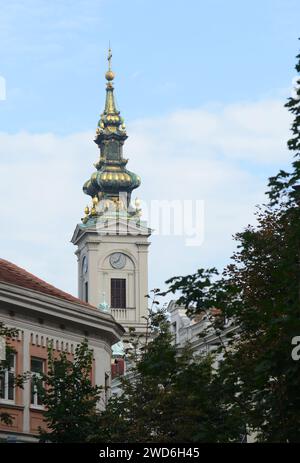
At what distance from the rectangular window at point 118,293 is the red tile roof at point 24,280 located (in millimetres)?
96211

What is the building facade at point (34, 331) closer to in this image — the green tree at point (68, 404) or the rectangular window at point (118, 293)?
the green tree at point (68, 404)

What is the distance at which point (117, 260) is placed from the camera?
481 feet

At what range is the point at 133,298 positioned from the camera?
144875mm

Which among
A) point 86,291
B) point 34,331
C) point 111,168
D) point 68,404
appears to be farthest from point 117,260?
point 68,404

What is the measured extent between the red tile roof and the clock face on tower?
322ft

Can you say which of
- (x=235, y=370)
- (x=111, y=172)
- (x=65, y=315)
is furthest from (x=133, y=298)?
(x=235, y=370)

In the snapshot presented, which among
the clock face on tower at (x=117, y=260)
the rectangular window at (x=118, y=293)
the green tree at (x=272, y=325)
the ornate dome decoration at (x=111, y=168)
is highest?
the ornate dome decoration at (x=111, y=168)

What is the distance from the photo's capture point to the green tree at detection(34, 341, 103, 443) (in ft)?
113

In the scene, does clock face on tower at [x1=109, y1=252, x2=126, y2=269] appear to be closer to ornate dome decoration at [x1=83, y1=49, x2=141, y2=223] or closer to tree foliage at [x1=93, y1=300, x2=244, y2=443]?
ornate dome decoration at [x1=83, y1=49, x2=141, y2=223]

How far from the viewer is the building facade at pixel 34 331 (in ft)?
134

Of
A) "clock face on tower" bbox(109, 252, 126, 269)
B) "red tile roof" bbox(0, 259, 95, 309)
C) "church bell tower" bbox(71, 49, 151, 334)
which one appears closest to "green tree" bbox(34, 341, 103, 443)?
"red tile roof" bbox(0, 259, 95, 309)

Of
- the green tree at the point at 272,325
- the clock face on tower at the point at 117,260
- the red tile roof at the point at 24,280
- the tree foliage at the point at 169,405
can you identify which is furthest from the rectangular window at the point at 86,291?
the green tree at the point at 272,325
